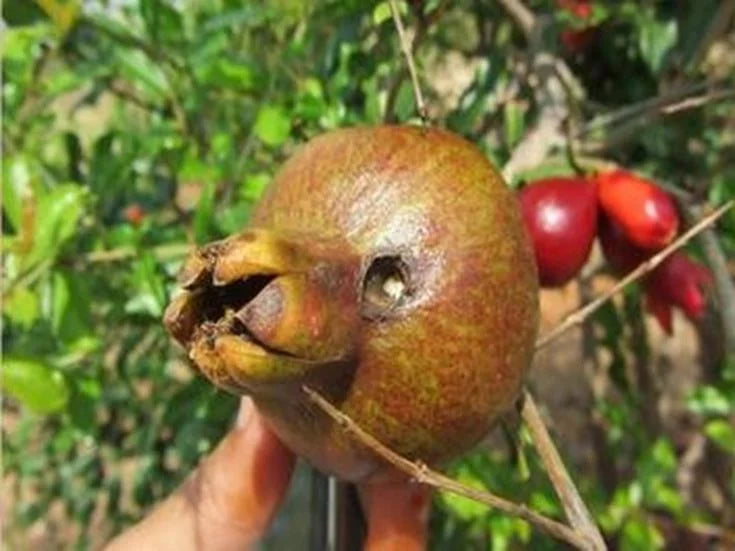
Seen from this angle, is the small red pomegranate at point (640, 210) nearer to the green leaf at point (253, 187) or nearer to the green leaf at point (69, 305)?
the green leaf at point (253, 187)

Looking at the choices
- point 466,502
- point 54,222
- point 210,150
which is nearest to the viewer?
point 54,222

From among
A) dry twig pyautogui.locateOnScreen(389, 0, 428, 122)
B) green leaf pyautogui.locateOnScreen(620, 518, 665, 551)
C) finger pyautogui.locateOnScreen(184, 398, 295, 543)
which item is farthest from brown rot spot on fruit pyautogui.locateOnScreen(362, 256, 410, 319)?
green leaf pyautogui.locateOnScreen(620, 518, 665, 551)

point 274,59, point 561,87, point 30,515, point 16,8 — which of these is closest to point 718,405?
point 561,87

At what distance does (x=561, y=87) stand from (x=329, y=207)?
598mm

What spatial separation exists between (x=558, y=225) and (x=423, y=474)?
0.35 metres

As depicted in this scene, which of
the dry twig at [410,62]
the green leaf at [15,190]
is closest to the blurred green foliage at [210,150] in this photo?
the green leaf at [15,190]

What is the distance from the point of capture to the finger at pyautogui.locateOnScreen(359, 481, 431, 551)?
0.81 meters

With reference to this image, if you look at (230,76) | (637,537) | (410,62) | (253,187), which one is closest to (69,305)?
(253,187)

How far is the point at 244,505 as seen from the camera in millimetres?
926

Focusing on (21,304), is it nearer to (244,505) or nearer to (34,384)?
(34,384)

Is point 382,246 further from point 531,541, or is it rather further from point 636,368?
point 636,368

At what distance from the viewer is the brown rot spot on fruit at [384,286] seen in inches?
25.5

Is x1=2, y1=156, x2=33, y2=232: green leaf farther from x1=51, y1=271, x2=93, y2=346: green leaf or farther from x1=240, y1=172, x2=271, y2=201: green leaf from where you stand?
x1=240, y1=172, x2=271, y2=201: green leaf

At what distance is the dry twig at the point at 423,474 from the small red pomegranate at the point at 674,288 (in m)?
0.48
